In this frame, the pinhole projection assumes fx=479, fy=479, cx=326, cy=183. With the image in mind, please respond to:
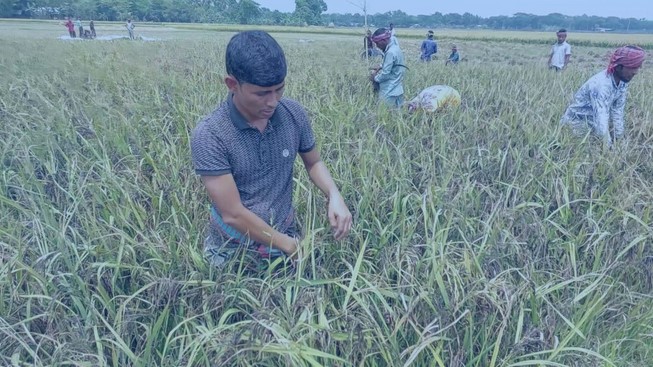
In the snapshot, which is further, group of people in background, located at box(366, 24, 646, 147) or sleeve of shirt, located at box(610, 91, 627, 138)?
sleeve of shirt, located at box(610, 91, 627, 138)

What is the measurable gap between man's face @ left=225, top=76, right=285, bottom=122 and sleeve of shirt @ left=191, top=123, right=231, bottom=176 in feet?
0.38

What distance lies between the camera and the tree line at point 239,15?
6.79 metres

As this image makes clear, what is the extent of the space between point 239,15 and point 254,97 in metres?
20.8

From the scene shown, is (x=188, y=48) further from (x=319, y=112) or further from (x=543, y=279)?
(x=543, y=279)

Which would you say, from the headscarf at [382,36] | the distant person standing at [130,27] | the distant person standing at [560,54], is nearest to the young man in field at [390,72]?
the headscarf at [382,36]

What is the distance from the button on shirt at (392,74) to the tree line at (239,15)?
1.74 m

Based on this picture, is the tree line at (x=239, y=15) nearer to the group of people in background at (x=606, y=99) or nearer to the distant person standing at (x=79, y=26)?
the distant person standing at (x=79, y=26)

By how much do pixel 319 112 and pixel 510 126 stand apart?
1285 millimetres

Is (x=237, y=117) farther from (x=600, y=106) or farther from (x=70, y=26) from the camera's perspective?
(x=70, y=26)

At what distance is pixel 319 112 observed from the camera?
3340 mm

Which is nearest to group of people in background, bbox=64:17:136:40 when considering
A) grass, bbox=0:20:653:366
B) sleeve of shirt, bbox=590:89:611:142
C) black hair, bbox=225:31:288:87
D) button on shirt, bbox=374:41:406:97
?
grass, bbox=0:20:653:366

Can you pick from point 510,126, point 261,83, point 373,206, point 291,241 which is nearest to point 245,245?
point 291,241

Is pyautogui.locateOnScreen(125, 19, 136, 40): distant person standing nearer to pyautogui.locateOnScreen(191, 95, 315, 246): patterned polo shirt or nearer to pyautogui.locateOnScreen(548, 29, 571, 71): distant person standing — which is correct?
pyautogui.locateOnScreen(548, 29, 571, 71): distant person standing

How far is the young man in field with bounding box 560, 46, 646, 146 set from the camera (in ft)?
9.37
